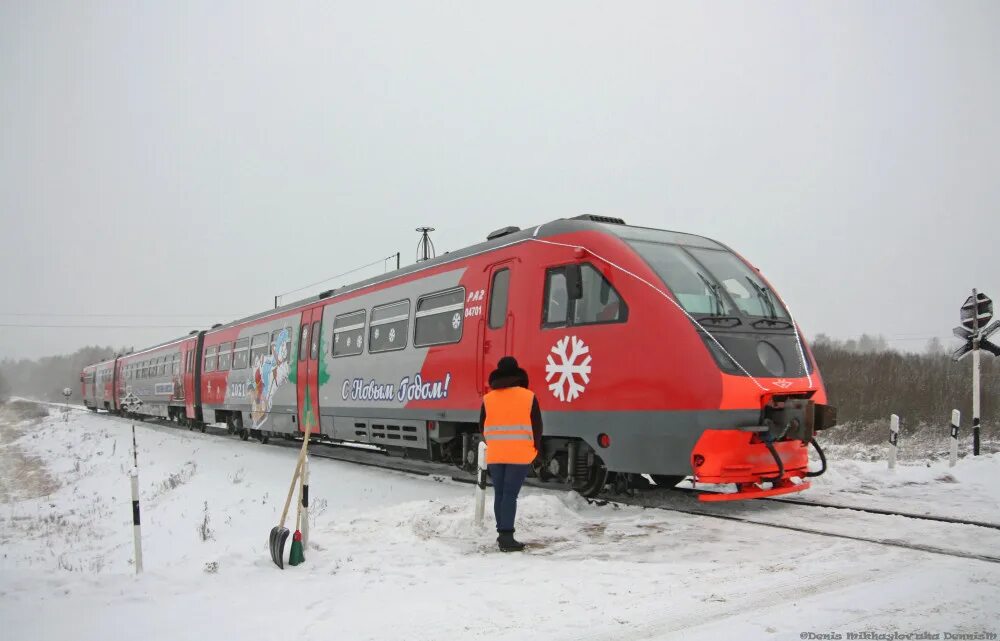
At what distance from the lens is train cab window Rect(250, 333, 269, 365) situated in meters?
17.8

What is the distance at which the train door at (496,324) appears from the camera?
926 centimetres

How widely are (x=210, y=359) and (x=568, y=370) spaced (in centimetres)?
1720

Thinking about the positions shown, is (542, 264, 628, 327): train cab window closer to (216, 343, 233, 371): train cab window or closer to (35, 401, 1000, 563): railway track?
(35, 401, 1000, 563): railway track

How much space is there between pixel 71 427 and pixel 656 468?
3345 centimetres

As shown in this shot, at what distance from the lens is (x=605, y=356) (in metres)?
7.84

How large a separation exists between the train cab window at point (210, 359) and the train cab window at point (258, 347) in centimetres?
378

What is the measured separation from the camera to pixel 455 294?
1061 cm

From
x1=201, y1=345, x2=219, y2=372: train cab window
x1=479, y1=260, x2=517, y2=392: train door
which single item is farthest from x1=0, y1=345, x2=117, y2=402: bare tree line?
x1=479, y1=260, x2=517, y2=392: train door

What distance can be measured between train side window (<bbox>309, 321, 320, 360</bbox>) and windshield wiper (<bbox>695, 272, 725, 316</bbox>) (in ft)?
30.6

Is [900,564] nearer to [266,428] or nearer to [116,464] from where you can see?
[266,428]

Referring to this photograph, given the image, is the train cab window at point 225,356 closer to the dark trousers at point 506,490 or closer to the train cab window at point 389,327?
the train cab window at point 389,327

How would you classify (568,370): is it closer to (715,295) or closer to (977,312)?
(715,295)

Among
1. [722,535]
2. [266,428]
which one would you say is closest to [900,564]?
[722,535]

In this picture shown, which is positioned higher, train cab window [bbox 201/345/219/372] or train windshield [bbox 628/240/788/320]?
train windshield [bbox 628/240/788/320]
